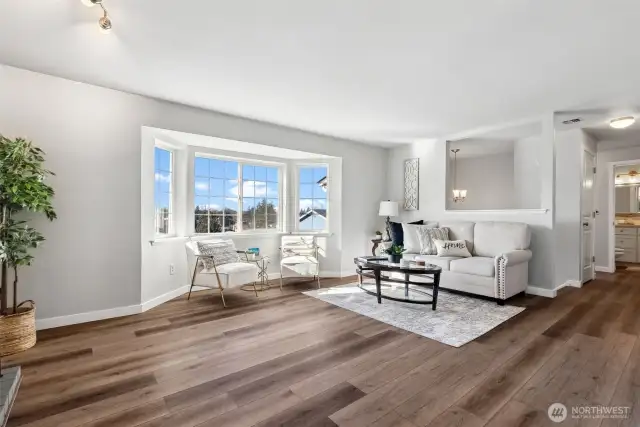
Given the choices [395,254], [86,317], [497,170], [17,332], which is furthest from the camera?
[497,170]

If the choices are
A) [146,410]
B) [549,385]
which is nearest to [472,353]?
[549,385]

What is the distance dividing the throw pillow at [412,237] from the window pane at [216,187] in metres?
2.98

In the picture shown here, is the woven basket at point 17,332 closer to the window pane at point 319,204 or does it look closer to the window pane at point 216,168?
the window pane at point 216,168

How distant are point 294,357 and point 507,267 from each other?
9.07 feet

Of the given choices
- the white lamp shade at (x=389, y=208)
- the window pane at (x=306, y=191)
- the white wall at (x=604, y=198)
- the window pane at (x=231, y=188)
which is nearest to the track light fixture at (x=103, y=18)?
the window pane at (x=231, y=188)

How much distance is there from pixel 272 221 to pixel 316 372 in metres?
3.56

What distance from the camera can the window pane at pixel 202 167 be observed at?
15.2 ft

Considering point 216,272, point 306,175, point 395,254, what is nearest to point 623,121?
point 395,254

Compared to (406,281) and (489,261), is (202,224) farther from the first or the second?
(489,261)

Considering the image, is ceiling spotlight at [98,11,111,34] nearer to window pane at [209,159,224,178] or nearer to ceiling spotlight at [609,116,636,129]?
window pane at [209,159,224,178]

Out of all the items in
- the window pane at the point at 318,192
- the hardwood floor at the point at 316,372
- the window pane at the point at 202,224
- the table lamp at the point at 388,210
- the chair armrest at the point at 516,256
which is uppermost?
the window pane at the point at 318,192

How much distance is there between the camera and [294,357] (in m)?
2.37

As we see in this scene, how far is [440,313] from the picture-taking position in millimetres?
3346

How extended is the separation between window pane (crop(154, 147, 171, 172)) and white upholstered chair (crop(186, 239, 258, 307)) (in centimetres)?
109
